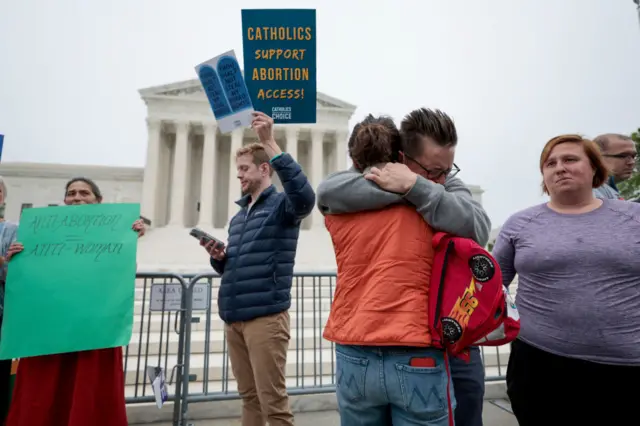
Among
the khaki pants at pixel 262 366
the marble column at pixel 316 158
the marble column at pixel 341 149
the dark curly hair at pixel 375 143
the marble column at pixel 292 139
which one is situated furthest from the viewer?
the marble column at pixel 341 149

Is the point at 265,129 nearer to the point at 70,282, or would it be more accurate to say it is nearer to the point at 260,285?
the point at 260,285

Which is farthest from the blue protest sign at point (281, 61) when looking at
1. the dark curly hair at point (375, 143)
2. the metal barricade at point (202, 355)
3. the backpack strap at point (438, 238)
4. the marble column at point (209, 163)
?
the marble column at point (209, 163)

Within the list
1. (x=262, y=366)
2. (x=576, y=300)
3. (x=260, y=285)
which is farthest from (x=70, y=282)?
(x=576, y=300)

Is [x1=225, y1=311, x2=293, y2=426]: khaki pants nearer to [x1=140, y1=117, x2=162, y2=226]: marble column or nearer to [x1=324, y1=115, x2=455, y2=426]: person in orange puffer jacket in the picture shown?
[x1=324, y1=115, x2=455, y2=426]: person in orange puffer jacket

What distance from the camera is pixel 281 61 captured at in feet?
7.93

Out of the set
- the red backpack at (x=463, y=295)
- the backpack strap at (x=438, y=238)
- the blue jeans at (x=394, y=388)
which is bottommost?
the blue jeans at (x=394, y=388)

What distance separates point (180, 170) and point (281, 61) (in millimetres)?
25275

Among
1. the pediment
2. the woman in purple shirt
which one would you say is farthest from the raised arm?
the pediment

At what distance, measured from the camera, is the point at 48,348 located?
8.34ft

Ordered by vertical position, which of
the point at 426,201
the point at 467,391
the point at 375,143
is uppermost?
the point at 375,143

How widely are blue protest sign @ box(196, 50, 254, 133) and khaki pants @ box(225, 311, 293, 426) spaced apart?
1.45m

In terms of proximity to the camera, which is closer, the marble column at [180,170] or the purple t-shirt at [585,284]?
the purple t-shirt at [585,284]

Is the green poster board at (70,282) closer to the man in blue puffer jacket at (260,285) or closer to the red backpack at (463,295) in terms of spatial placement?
the man in blue puffer jacket at (260,285)

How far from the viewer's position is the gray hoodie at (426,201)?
4.61 ft
